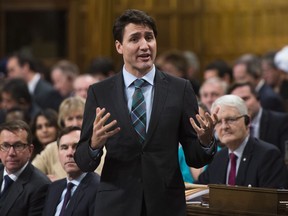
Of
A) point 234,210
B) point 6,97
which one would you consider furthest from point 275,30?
point 234,210

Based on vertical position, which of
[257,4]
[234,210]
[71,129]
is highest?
[257,4]

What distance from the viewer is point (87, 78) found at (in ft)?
30.9

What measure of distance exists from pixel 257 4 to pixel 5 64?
3.74 meters

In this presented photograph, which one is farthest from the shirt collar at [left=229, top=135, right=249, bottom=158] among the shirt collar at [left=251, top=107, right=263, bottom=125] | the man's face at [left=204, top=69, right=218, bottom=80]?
the man's face at [left=204, top=69, right=218, bottom=80]

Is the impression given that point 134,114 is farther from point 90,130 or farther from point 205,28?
point 205,28

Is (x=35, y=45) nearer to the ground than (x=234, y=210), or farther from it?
farther from it

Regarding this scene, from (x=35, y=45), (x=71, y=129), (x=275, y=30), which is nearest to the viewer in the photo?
(x=71, y=129)

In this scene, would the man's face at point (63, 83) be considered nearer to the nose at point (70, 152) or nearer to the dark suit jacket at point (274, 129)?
the dark suit jacket at point (274, 129)

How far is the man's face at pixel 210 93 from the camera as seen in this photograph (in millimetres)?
8555

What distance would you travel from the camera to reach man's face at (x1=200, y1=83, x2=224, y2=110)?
337 inches

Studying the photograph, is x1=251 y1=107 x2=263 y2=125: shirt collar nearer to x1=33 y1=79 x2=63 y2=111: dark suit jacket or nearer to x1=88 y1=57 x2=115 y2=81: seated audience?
x1=33 y1=79 x2=63 y2=111: dark suit jacket

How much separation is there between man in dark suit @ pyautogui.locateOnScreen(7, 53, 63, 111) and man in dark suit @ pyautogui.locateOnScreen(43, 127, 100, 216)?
14.3ft

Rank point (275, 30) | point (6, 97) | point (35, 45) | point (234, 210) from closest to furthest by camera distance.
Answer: point (234, 210) < point (6, 97) < point (275, 30) < point (35, 45)

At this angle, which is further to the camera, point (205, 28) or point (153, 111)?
point (205, 28)
